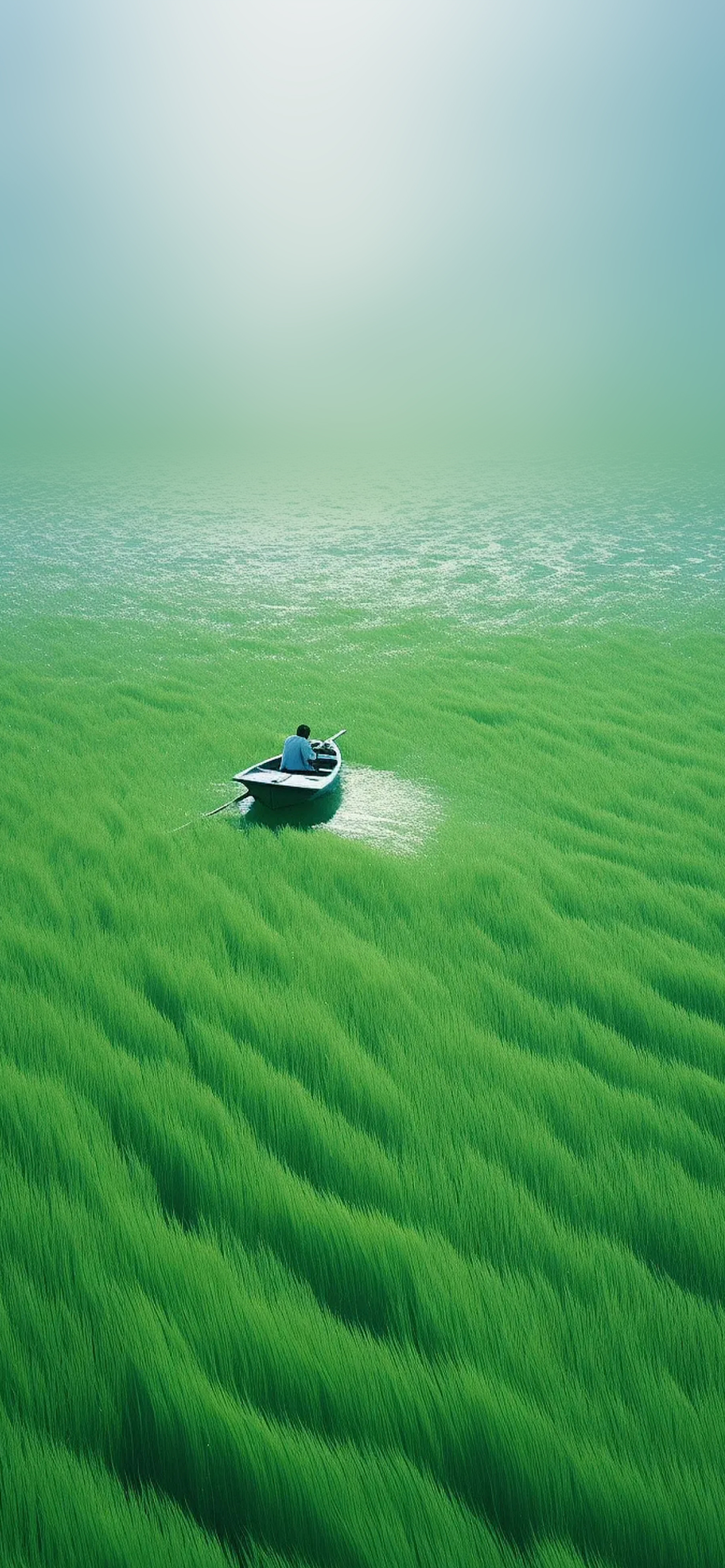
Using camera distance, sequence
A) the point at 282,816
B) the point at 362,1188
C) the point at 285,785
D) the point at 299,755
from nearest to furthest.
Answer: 1. the point at 362,1188
2. the point at 285,785
3. the point at 282,816
4. the point at 299,755

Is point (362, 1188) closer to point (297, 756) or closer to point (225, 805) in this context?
point (225, 805)

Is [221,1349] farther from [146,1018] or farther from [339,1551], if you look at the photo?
[146,1018]

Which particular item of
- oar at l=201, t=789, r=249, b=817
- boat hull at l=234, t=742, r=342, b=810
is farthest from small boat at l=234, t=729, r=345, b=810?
oar at l=201, t=789, r=249, b=817

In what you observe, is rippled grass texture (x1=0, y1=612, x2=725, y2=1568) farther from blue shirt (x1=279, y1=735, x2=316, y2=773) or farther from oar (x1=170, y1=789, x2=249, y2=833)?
blue shirt (x1=279, y1=735, x2=316, y2=773)

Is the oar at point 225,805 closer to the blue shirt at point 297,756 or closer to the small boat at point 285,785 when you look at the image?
the small boat at point 285,785

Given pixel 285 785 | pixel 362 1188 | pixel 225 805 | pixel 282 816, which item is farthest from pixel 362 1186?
pixel 225 805

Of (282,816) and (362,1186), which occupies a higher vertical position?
(282,816)

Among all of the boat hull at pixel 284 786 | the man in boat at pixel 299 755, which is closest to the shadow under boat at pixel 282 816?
the boat hull at pixel 284 786
